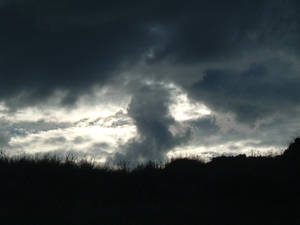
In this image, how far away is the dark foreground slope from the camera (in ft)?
45.6

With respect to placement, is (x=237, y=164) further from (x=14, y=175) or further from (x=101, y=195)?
(x=14, y=175)

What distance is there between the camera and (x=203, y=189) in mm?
18078

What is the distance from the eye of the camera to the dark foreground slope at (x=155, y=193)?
13.9 m

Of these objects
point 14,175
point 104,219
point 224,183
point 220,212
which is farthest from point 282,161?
point 14,175

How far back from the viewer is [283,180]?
59.4 feet

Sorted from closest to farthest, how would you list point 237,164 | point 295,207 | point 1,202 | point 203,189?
point 1,202, point 295,207, point 203,189, point 237,164

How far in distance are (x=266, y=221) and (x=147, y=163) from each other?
25.9ft

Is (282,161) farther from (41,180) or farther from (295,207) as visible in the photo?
(41,180)

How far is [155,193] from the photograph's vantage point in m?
17.6

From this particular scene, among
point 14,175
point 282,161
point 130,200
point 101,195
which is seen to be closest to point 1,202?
point 14,175

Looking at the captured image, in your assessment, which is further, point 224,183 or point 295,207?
point 224,183

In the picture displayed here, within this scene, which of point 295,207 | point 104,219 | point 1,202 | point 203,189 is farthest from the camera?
point 203,189

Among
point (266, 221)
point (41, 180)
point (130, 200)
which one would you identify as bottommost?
point (266, 221)

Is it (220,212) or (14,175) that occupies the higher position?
(14,175)
